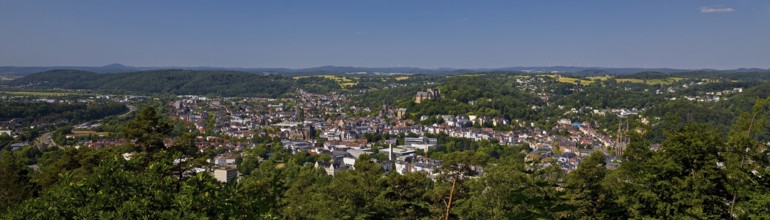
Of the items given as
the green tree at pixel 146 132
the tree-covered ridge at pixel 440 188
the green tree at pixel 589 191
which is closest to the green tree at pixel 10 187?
the tree-covered ridge at pixel 440 188

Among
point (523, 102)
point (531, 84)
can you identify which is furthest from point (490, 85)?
point (531, 84)

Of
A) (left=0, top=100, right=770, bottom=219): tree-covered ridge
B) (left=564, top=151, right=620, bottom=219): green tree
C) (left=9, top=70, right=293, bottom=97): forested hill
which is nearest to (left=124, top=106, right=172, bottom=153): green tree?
(left=0, top=100, right=770, bottom=219): tree-covered ridge

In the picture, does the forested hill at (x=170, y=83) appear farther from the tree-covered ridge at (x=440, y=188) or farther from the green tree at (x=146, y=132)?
the green tree at (x=146, y=132)

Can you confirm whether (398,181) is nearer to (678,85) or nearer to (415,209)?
(415,209)

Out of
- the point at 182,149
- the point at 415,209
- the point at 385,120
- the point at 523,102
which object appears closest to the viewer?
the point at 182,149

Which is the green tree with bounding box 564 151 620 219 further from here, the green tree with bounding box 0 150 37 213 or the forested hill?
the forested hill

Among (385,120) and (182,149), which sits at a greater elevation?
(182,149)

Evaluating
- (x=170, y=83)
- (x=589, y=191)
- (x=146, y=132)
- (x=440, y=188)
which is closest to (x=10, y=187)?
(x=146, y=132)

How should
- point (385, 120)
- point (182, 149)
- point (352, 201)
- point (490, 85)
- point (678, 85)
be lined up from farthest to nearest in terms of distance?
point (678, 85) < point (490, 85) < point (385, 120) < point (352, 201) < point (182, 149)
